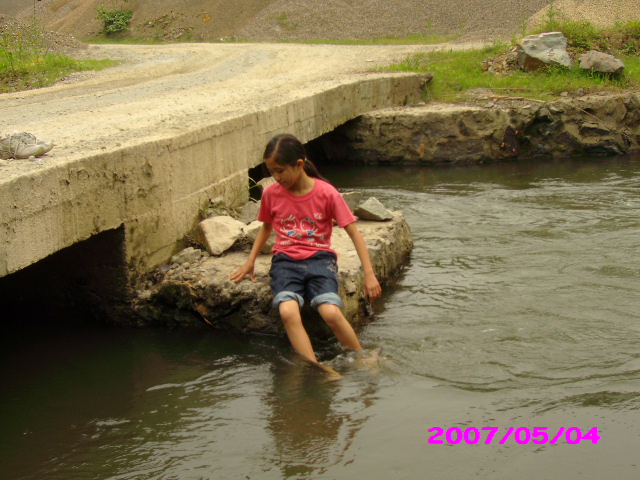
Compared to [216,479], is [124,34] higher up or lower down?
higher up

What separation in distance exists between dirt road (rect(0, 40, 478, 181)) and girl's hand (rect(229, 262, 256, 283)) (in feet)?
3.60

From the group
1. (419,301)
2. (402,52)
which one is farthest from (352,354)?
(402,52)

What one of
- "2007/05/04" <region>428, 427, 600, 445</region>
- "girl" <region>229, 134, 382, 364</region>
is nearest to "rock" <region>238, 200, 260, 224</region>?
"girl" <region>229, 134, 382, 364</region>

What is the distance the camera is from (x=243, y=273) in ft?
16.6

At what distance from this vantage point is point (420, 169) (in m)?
10.8

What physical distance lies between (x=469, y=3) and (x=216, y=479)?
61.4ft

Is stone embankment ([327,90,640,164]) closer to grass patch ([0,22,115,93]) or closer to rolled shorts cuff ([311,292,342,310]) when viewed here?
grass patch ([0,22,115,93])

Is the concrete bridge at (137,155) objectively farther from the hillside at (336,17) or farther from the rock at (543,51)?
the hillside at (336,17)

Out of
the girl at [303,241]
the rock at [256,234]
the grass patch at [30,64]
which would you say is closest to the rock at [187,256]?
the rock at [256,234]

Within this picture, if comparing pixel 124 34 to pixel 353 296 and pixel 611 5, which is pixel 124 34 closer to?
pixel 611 5

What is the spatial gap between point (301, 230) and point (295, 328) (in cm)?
57

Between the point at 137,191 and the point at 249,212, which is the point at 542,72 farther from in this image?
the point at 137,191

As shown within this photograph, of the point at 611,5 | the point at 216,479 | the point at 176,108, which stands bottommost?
A: the point at 216,479

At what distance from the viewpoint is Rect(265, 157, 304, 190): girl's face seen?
451 cm
